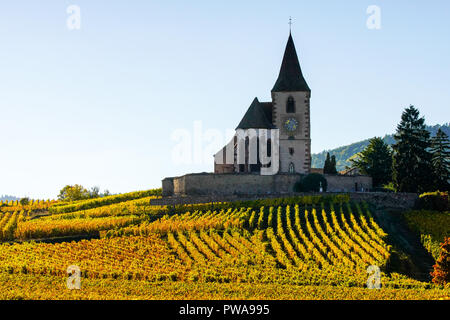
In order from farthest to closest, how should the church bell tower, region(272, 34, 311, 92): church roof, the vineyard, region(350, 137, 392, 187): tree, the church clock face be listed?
region(350, 137, 392, 187): tree, region(272, 34, 311, 92): church roof, the church clock face, the church bell tower, the vineyard

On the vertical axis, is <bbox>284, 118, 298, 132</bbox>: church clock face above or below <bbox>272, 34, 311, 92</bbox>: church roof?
below

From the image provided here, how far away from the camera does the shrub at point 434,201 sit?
6000 centimetres

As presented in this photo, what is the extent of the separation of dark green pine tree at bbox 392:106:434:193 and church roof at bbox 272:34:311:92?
1070cm

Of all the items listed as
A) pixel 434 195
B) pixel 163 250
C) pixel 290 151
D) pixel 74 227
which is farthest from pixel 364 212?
pixel 74 227

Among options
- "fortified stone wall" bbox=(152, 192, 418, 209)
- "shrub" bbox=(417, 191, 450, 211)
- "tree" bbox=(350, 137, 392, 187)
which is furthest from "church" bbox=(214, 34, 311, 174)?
"shrub" bbox=(417, 191, 450, 211)

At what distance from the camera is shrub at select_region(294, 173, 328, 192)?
65.2 meters

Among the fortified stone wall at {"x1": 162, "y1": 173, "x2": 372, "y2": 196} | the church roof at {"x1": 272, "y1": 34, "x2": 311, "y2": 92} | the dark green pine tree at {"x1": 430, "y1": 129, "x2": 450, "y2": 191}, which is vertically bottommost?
the fortified stone wall at {"x1": 162, "y1": 173, "x2": 372, "y2": 196}

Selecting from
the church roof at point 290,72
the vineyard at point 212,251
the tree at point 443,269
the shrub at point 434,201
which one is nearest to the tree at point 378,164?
the church roof at point 290,72

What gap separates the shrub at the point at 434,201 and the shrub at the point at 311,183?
9.18m

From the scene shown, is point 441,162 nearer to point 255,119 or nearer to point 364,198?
point 364,198

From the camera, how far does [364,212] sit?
58.0 meters

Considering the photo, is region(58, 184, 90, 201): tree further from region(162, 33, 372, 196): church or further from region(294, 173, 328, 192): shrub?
region(294, 173, 328, 192): shrub

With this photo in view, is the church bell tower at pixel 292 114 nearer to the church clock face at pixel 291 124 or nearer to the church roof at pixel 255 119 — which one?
the church clock face at pixel 291 124
